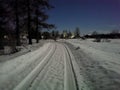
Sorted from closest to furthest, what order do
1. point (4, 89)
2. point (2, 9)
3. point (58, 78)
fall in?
1. point (4, 89)
2. point (58, 78)
3. point (2, 9)

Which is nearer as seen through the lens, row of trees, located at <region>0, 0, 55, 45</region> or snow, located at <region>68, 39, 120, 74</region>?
snow, located at <region>68, 39, 120, 74</region>

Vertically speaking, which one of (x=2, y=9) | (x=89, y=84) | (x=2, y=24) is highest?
(x=2, y=9)

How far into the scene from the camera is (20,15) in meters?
35.1

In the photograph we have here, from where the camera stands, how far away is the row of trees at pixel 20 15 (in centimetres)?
2850

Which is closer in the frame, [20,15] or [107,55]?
[107,55]

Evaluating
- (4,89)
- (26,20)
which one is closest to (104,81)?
(4,89)

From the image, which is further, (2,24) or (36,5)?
(36,5)

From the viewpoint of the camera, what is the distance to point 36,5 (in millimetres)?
38719

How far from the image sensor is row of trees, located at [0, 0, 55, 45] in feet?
93.5

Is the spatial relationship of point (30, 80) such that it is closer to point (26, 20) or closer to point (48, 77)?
point (48, 77)

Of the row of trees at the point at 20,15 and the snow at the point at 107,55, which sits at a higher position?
the row of trees at the point at 20,15

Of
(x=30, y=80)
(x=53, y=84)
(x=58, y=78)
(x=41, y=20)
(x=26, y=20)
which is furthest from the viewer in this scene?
(x=41, y=20)

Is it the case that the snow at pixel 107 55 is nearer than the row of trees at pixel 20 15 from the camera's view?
Yes

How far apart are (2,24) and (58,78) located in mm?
→ 21911
